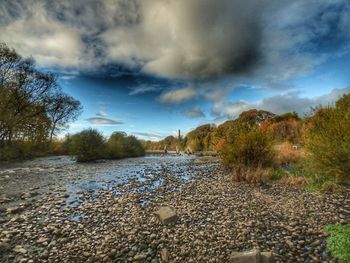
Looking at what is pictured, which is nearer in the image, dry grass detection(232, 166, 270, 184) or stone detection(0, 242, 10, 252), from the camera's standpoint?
stone detection(0, 242, 10, 252)

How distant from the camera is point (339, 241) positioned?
4277mm

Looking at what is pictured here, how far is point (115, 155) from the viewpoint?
26.6 metres

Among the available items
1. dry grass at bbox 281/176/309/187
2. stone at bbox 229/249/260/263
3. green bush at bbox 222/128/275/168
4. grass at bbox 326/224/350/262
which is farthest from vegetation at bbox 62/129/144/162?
grass at bbox 326/224/350/262

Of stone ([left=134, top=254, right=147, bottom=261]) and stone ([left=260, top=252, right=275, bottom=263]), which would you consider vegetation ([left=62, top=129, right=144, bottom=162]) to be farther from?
stone ([left=260, top=252, right=275, bottom=263])

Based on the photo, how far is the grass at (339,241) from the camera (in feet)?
12.9

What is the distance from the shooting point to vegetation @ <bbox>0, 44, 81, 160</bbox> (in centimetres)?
2236

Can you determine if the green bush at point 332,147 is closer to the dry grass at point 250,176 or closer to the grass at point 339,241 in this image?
the dry grass at point 250,176

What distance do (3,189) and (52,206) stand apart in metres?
3.96

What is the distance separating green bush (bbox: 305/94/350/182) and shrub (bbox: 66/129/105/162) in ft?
60.8

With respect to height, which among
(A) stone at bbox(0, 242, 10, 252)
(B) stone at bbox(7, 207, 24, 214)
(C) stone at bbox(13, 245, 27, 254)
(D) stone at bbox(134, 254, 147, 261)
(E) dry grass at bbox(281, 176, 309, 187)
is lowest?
(D) stone at bbox(134, 254, 147, 261)

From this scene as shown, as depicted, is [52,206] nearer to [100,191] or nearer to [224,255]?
[100,191]

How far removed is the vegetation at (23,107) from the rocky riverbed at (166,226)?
57.3 feet

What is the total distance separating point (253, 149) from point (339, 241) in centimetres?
797

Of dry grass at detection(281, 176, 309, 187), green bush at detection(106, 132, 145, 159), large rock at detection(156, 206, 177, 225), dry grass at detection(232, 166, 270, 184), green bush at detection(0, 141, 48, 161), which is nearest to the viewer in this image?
large rock at detection(156, 206, 177, 225)
